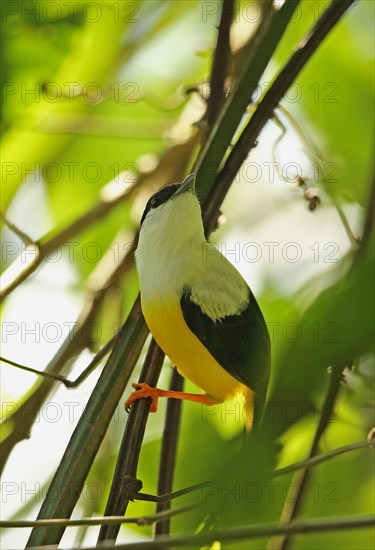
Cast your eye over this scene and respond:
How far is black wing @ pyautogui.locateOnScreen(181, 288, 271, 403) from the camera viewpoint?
9.02ft

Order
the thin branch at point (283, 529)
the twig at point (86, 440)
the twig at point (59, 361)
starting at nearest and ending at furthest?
the thin branch at point (283, 529), the twig at point (86, 440), the twig at point (59, 361)

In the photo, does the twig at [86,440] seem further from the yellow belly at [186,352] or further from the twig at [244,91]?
the twig at [244,91]

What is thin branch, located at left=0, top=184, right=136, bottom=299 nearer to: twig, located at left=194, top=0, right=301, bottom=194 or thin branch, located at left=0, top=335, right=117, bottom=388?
thin branch, located at left=0, top=335, right=117, bottom=388

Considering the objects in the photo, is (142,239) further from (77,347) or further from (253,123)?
(253,123)

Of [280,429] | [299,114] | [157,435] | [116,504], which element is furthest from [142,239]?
[280,429]

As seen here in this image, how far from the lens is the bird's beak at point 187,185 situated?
265 cm

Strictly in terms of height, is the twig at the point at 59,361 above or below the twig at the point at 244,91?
below

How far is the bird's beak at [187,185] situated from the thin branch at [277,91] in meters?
A: 0.20

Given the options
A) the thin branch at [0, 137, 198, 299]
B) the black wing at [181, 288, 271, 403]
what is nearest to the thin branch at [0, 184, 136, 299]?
the thin branch at [0, 137, 198, 299]

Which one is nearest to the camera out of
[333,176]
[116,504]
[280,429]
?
[280,429]

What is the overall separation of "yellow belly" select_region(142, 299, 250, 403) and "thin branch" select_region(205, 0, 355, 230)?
47cm

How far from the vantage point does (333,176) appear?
3371 millimetres

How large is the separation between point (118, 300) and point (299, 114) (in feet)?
4.13

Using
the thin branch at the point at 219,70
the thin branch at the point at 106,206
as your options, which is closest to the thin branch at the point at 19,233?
the thin branch at the point at 106,206
